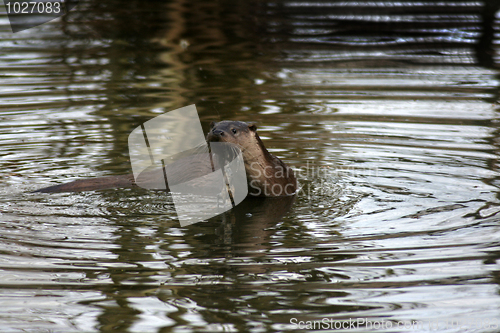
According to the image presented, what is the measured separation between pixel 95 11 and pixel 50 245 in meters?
7.24

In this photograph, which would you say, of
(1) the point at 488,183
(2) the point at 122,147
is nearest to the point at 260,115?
→ (2) the point at 122,147

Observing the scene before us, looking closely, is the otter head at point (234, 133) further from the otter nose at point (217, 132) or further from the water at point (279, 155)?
the water at point (279, 155)

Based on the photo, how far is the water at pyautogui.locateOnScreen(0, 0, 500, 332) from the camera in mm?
2785

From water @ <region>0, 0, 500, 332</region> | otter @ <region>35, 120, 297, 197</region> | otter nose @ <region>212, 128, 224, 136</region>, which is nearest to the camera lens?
water @ <region>0, 0, 500, 332</region>

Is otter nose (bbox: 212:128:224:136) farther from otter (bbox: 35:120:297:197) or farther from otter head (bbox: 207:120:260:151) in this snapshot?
otter (bbox: 35:120:297:197)

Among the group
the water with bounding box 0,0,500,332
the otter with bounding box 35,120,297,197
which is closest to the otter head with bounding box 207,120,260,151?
the otter with bounding box 35,120,297,197

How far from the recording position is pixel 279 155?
5352mm

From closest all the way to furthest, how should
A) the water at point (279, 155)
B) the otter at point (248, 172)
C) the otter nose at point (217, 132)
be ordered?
the water at point (279, 155) → the otter nose at point (217, 132) → the otter at point (248, 172)

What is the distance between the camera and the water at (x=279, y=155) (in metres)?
2.79

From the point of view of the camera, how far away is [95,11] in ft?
32.6

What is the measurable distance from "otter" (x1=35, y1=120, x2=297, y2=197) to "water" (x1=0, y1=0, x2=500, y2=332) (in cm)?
11

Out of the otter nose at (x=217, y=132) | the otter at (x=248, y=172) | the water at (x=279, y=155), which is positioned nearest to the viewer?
the water at (x=279, y=155)

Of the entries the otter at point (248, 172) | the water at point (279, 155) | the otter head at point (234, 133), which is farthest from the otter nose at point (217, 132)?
the water at point (279, 155)

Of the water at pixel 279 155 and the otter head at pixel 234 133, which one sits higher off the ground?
the otter head at pixel 234 133
